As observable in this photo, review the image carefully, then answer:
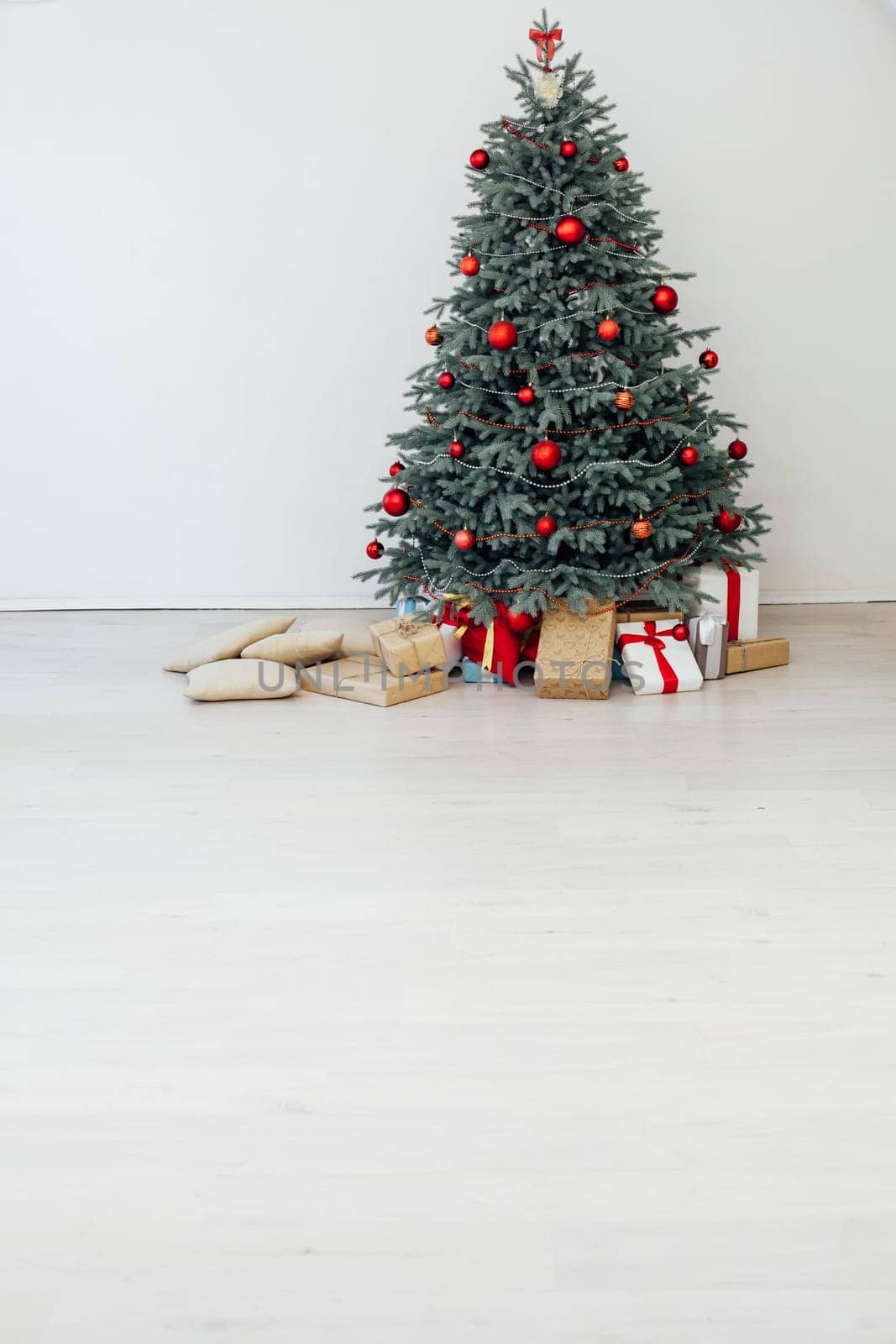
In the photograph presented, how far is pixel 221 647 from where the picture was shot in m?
3.82

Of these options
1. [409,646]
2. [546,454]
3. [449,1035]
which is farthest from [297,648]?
[449,1035]

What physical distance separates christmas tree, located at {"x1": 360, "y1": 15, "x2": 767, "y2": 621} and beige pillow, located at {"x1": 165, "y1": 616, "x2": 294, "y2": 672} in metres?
0.53

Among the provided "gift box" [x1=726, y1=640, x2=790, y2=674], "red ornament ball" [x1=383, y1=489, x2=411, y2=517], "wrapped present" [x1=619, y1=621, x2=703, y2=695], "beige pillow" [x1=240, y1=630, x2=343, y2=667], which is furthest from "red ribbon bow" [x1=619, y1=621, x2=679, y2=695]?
"beige pillow" [x1=240, y1=630, x2=343, y2=667]

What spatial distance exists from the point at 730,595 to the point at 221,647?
1520mm

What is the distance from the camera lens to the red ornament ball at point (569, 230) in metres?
3.34

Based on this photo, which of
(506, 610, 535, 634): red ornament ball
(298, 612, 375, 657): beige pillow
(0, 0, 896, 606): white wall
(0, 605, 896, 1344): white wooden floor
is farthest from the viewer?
A: (0, 0, 896, 606): white wall

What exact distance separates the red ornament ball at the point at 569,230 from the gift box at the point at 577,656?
0.97 meters

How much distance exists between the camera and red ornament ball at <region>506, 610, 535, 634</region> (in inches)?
142

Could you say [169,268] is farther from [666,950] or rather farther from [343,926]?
[666,950]

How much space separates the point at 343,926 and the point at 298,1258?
81 centimetres

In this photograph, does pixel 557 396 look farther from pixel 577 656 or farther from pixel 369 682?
pixel 369 682

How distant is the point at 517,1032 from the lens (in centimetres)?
192

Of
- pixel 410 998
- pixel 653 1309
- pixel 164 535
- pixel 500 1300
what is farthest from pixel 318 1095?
pixel 164 535

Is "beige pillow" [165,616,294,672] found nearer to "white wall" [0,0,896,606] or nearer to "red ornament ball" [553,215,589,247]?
"white wall" [0,0,896,606]
